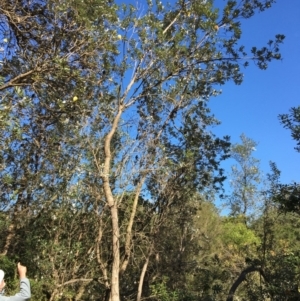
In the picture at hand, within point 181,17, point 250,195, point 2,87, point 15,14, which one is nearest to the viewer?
point 2,87

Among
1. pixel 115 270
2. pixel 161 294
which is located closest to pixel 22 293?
pixel 115 270

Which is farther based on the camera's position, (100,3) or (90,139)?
(90,139)

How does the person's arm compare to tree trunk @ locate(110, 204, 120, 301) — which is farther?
tree trunk @ locate(110, 204, 120, 301)

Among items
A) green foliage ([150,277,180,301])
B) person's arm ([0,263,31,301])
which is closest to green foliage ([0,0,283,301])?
green foliage ([150,277,180,301])

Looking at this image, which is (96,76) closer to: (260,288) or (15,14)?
(15,14)

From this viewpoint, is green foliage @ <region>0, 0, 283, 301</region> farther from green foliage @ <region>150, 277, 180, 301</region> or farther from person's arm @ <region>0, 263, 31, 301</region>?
person's arm @ <region>0, 263, 31, 301</region>

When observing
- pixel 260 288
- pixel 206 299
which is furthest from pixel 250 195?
pixel 260 288

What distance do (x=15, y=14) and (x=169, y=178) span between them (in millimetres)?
4758

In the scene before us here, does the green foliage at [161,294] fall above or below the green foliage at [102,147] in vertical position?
below

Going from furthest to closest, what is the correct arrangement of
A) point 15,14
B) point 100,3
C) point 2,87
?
point 100,3, point 15,14, point 2,87

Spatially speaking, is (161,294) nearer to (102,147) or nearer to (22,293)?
(102,147)

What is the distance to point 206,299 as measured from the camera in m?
10.6

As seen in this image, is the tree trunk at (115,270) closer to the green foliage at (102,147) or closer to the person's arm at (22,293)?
the green foliage at (102,147)

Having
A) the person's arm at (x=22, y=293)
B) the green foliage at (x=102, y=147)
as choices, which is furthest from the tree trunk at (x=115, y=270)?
the person's arm at (x=22, y=293)
